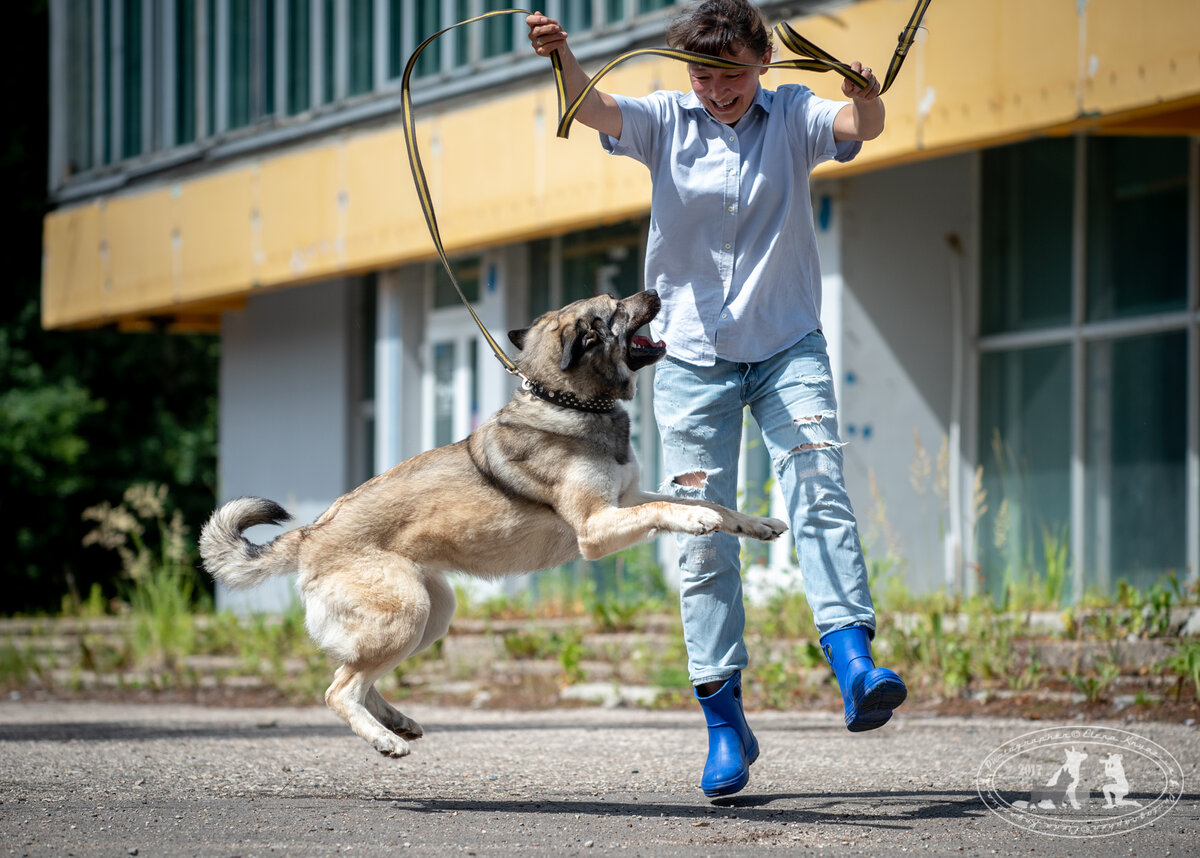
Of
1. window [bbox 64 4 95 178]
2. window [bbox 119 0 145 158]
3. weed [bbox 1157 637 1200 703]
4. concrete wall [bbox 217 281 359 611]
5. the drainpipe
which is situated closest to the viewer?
weed [bbox 1157 637 1200 703]

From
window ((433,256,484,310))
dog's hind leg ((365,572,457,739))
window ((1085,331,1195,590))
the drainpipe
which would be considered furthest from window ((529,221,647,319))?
dog's hind leg ((365,572,457,739))

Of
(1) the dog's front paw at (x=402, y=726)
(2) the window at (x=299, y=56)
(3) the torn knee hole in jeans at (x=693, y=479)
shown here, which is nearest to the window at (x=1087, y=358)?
(3) the torn knee hole in jeans at (x=693, y=479)

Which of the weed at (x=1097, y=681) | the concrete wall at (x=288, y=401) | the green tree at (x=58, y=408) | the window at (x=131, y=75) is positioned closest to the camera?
the weed at (x=1097, y=681)

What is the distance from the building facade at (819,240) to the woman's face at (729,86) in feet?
11.3

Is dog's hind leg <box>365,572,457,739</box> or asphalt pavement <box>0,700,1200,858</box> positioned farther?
dog's hind leg <box>365,572,457,739</box>

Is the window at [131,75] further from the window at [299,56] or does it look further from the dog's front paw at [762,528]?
the dog's front paw at [762,528]

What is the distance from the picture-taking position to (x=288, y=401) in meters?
15.6

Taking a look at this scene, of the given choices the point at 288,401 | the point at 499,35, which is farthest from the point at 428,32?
the point at 288,401

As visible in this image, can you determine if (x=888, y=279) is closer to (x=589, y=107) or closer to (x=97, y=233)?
(x=589, y=107)

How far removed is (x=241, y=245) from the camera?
13.9 metres

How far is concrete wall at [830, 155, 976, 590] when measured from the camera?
30.6 ft

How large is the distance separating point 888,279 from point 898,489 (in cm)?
158

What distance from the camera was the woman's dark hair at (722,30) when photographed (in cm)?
387

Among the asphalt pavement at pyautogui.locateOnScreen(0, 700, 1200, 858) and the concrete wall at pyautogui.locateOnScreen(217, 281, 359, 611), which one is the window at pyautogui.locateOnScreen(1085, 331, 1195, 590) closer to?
the asphalt pavement at pyautogui.locateOnScreen(0, 700, 1200, 858)
